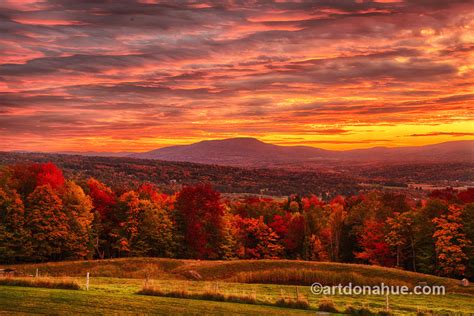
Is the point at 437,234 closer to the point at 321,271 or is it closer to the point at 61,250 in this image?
the point at 321,271

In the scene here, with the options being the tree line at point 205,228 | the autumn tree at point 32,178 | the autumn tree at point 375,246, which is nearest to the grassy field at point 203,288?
the tree line at point 205,228

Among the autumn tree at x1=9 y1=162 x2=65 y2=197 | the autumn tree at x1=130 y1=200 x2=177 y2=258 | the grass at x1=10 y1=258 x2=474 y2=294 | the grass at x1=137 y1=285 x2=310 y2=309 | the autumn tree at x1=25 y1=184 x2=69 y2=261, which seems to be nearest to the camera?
the grass at x1=137 y1=285 x2=310 y2=309

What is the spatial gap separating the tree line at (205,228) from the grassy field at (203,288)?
49.6ft

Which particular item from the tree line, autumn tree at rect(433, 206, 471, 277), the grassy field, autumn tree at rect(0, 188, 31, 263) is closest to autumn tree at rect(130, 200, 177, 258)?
the tree line

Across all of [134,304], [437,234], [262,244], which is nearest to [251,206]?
[262,244]

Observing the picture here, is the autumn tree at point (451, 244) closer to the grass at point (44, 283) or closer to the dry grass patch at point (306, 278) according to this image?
the dry grass patch at point (306, 278)

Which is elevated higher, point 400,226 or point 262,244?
point 400,226

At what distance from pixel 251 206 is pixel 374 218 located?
29728 millimetres

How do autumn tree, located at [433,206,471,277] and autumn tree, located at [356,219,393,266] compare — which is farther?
autumn tree, located at [356,219,393,266]

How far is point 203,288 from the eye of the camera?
1586 inches

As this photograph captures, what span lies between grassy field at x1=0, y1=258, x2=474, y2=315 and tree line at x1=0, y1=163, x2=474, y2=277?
49.6 ft

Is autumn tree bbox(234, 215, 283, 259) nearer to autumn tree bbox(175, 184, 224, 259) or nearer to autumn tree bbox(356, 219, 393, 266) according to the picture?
autumn tree bbox(175, 184, 224, 259)

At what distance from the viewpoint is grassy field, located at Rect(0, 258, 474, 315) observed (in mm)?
27547

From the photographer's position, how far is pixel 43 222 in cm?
7300
